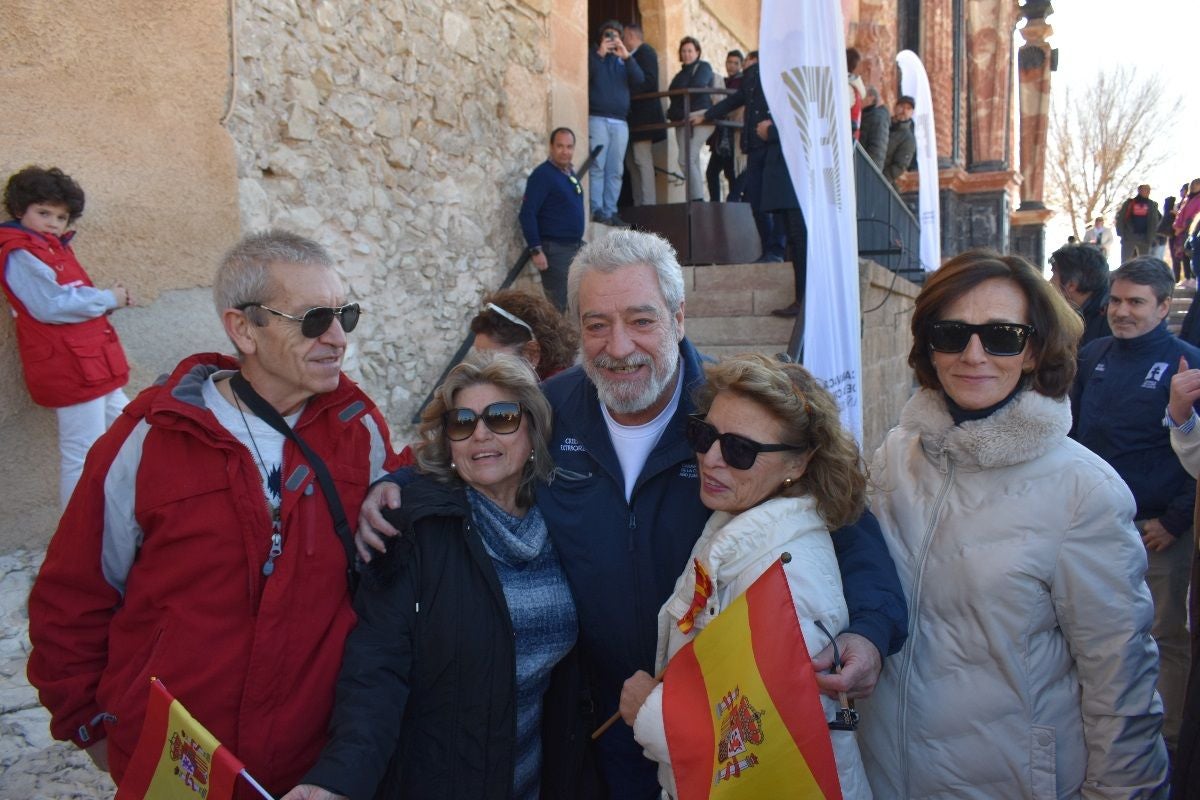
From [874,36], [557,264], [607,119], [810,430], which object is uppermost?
[874,36]

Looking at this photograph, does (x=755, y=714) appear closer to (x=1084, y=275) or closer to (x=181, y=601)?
(x=181, y=601)

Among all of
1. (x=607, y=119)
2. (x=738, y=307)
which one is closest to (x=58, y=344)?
(x=738, y=307)

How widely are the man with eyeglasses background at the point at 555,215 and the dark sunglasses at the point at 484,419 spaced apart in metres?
5.21

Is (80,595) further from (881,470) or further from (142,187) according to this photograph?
(142,187)

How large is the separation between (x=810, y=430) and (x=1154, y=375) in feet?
8.05

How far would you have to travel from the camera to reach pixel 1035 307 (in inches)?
73.2

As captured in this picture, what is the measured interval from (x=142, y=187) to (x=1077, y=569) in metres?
4.47

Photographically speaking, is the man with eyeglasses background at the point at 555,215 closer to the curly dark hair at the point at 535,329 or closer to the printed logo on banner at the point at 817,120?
the printed logo on banner at the point at 817,120

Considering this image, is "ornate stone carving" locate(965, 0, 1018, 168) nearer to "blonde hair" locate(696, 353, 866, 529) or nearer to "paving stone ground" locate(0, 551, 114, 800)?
"blonde hair" locate(696, 353, 866, 529)

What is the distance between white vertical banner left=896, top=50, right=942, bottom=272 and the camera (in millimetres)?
11633

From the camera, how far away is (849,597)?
179cm

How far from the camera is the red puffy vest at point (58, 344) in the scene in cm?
363

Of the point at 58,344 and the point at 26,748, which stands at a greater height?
the point at 58,344


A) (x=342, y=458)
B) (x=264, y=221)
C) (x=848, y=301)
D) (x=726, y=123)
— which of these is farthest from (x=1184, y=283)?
(x=342, y=458)
